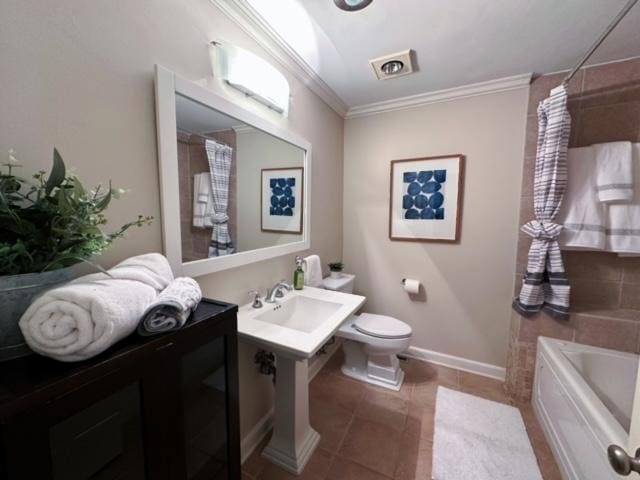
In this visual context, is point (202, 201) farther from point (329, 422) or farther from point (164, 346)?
point (329, 422)

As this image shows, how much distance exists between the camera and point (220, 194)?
4.16ft

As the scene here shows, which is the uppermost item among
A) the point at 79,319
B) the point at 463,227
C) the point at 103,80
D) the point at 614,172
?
the point at 103,80

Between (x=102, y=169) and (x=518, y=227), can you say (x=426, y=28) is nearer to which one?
(x=518, y=227)

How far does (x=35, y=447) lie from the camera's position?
0.43 metres

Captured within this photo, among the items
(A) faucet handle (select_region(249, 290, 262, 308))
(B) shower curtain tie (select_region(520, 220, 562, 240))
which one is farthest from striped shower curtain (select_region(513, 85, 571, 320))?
(A) faucet handle (select_region(249, 290, 262, 308))

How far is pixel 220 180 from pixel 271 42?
850 mm

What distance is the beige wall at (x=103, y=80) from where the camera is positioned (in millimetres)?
662

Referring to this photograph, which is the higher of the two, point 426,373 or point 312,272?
point 312,272

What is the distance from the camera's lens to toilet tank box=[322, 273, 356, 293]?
2.11m

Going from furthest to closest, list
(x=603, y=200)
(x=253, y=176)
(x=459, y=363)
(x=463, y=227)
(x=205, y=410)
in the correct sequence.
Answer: (x=459, y=363) < (x=463, y=227) < (x=603, y=200) < (x=253, y=176) < (x=205, y=410)

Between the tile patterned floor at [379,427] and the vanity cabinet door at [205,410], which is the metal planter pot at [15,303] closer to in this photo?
the vanity cabinet door at [205,410]

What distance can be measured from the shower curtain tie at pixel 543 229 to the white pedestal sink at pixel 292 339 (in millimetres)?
1282

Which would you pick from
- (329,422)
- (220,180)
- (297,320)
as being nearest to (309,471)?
(329,422)

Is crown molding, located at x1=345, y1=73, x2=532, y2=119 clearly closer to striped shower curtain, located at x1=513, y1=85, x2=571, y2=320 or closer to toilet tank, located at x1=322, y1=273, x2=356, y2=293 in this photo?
striped shower curtain, located at x1=513, y1=85, x2=571, y2=320
